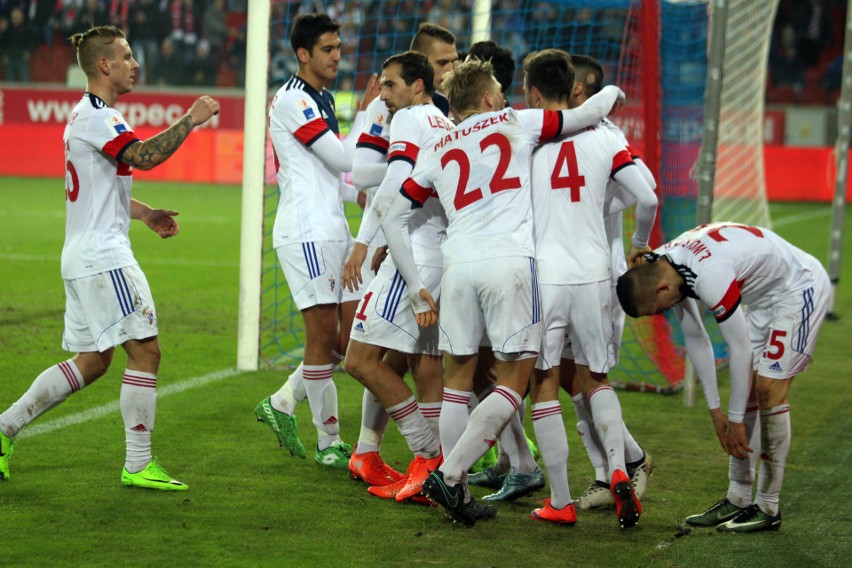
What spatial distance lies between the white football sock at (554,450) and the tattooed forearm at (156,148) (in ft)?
6.24

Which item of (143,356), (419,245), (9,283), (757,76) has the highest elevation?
(757,76)

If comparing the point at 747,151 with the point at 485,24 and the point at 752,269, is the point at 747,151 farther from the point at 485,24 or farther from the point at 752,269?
the point at 752,269

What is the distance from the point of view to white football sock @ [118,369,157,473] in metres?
5.00

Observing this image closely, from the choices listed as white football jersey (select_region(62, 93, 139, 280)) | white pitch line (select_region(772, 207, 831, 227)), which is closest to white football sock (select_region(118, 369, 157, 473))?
white football jersey (select_region(62, 93, 139, 280))

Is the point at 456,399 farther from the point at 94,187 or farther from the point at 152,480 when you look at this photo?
the point at 94,187

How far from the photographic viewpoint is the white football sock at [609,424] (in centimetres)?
480

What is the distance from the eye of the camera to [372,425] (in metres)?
5.39

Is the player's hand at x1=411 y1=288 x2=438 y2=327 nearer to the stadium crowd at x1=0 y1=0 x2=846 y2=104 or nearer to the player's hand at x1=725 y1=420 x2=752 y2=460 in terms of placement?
the player's hand at x1=725 y1=420 x2=752 y2=460

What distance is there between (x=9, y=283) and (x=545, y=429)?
26.3ft

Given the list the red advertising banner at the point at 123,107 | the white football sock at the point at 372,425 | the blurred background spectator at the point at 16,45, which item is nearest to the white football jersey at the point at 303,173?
the white football sock at the point at 372,425

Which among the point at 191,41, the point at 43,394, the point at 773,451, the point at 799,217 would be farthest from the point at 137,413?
the point at 191,41

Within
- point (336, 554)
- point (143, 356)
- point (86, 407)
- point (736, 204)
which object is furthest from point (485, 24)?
point (336, 554)

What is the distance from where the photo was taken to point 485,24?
9766 millimetres

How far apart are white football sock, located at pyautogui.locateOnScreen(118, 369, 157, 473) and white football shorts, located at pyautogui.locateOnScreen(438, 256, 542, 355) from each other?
4.39 feet
